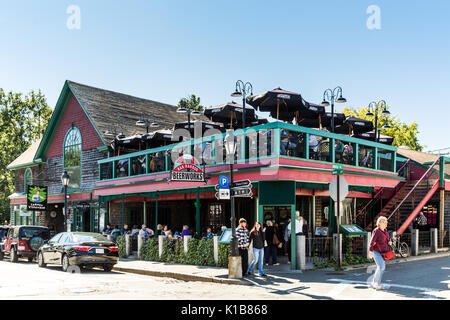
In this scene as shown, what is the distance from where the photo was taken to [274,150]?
15875 mm

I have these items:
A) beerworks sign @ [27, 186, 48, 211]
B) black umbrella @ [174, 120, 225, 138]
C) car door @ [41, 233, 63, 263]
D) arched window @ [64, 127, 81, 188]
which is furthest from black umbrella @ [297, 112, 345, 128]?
beerworks sign @ [27, 186, 48, 211]

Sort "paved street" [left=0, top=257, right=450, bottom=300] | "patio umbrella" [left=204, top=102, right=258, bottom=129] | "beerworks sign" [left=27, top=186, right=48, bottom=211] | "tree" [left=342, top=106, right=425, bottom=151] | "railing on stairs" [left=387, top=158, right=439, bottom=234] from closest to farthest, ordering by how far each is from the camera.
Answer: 1. "paved street" [left=0, top=257, right=450, bottom=300]
2. "patio umbrella" [left=204, top=102, right=258, bottom=129]
3. "railing on stairs" [left=387, top=158, right=439, bottom=234]
4. "beerworks sign" [left=27, top=186, right=48, bottom=211]
5. "tree" [left=342, top=106, right=425, bottom=151]

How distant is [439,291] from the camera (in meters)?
11.1

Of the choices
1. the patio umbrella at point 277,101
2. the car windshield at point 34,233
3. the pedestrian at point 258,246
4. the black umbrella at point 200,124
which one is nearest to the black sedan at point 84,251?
the car windshield at point 34,233

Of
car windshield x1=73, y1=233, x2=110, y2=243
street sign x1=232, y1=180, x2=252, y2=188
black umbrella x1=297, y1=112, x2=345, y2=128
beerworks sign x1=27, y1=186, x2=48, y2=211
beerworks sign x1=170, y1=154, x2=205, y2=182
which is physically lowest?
car windshield x1=73, y1=233, x2=110, y2=243

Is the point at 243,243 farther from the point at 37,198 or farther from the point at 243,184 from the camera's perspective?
the point at 37,198

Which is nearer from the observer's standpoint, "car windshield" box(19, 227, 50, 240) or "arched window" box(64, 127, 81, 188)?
"car windshield" box(19, 227, 50, 240)

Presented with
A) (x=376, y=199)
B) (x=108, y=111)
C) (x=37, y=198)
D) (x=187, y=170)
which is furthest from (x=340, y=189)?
(x=37, y=198)

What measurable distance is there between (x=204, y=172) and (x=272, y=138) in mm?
3344

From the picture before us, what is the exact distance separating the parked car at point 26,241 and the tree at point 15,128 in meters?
34.3

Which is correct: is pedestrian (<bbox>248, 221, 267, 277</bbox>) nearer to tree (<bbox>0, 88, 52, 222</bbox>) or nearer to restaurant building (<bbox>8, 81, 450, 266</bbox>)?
restaurant building (<bbox>8, 81, 450, 266</bbox>)

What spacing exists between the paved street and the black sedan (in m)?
1.04

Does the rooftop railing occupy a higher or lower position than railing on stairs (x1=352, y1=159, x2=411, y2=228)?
higher

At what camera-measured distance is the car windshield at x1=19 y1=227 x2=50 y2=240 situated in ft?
70.4
